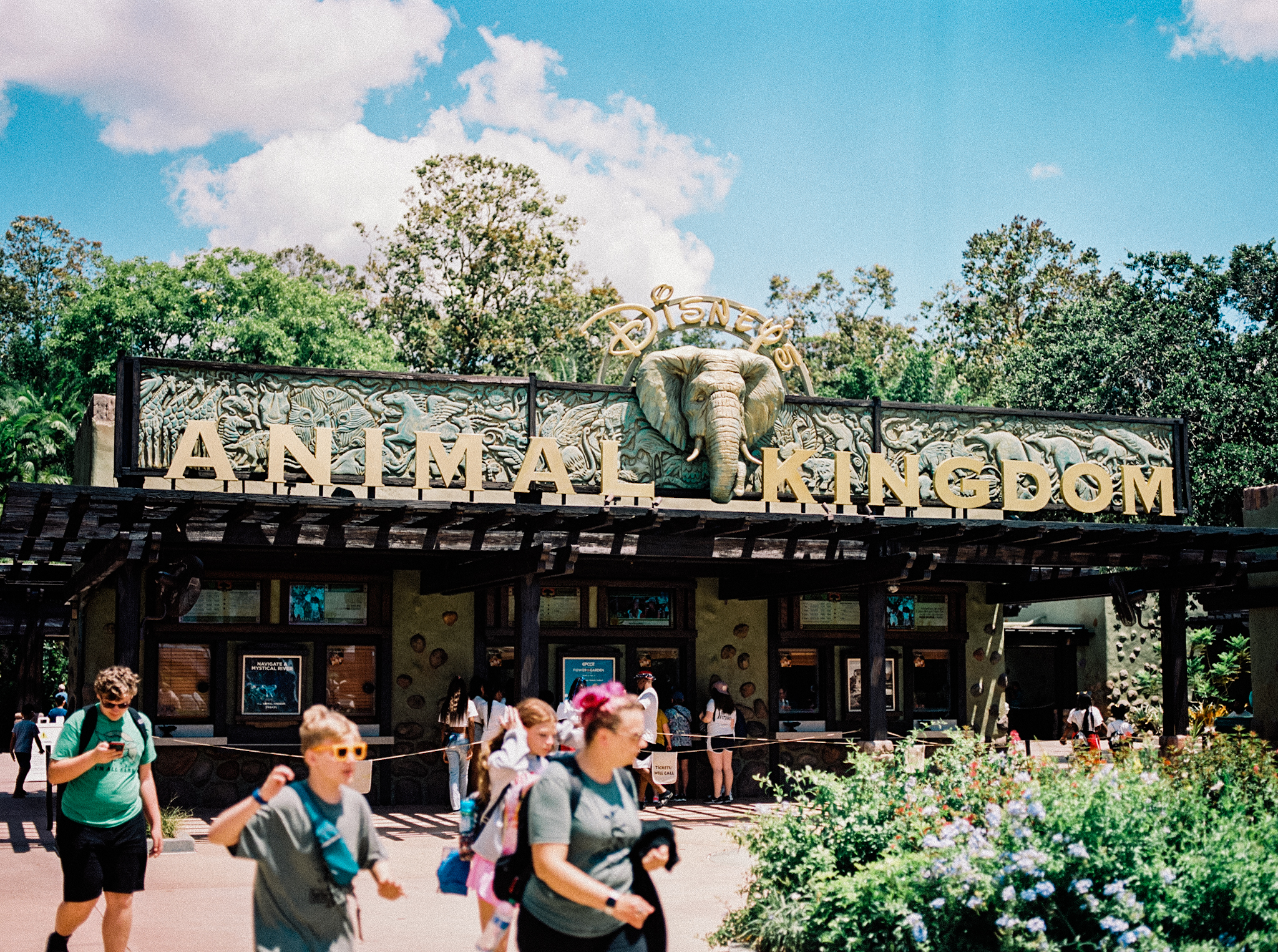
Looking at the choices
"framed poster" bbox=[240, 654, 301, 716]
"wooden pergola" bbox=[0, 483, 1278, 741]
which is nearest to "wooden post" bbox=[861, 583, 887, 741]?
"wooden pergola" bbox=[0, 483, 1278, 741]

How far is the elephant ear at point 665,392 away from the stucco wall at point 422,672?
303 centimetres

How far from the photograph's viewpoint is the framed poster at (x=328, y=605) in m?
16.5

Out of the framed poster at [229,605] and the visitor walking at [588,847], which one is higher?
the framed poster at [229,605]

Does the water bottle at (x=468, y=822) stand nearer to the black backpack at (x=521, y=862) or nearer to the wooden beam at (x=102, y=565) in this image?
the black backpack at (x=521, y=862)

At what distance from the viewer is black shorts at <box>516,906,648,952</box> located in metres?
4.89

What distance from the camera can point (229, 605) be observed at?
1628 centimetres

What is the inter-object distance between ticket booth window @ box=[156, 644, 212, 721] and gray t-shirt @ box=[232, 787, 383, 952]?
11545mm

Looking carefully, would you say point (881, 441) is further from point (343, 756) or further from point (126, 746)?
point (343, 756)

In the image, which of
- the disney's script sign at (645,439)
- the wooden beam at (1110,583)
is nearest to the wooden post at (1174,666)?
the wooden beam at (1110,583)

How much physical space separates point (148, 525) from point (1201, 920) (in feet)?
31.8

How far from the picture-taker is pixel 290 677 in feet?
54.1

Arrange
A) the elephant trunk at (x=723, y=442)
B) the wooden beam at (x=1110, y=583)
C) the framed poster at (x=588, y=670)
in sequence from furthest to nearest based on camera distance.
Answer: the framed poster at (x=588, y=670)
the wooden beam at (x=1110, y=583)
the elephant trunk at (x=723, y=442)

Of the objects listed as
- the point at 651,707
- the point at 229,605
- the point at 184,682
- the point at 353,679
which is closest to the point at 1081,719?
the point at 651,707

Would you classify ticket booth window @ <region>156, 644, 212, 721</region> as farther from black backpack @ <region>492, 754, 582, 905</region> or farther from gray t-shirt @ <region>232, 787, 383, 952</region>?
black backpack @ <region>492, 754, 582, 905</region>
